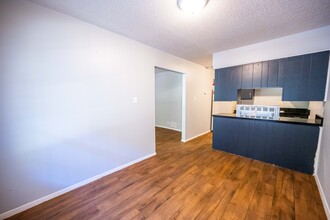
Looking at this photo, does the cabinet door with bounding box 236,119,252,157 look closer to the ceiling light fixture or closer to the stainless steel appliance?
the stainless steel appliance

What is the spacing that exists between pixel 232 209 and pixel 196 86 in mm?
3209

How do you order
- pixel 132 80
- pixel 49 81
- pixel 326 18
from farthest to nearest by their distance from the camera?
1. pixel 132 80
2. pixel 326 18
3. pixel 49 81

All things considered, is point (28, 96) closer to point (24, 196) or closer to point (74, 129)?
point (74, 129)

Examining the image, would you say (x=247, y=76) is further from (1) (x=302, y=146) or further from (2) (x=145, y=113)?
(2) (x=145, y=113)

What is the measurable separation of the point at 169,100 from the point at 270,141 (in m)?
3.56

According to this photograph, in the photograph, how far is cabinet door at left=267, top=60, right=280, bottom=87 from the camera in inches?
99.9

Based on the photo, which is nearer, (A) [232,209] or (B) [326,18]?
(A) [232,209]

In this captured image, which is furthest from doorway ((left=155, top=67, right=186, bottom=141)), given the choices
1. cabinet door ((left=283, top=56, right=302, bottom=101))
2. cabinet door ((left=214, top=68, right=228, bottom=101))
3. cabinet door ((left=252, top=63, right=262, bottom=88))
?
cabinet door ((left=283, top=56, right=302, bottom=101))

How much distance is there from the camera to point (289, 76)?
2416mm

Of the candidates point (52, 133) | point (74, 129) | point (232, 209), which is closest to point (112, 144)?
point (74, 129)

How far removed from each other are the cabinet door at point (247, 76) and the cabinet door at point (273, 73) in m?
0.31

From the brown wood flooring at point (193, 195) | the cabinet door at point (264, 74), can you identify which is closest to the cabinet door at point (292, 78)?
the cabinet door at point (264, 74)

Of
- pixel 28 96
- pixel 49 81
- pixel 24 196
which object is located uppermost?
pixel 49 81

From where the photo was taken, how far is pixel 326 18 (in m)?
1.82
